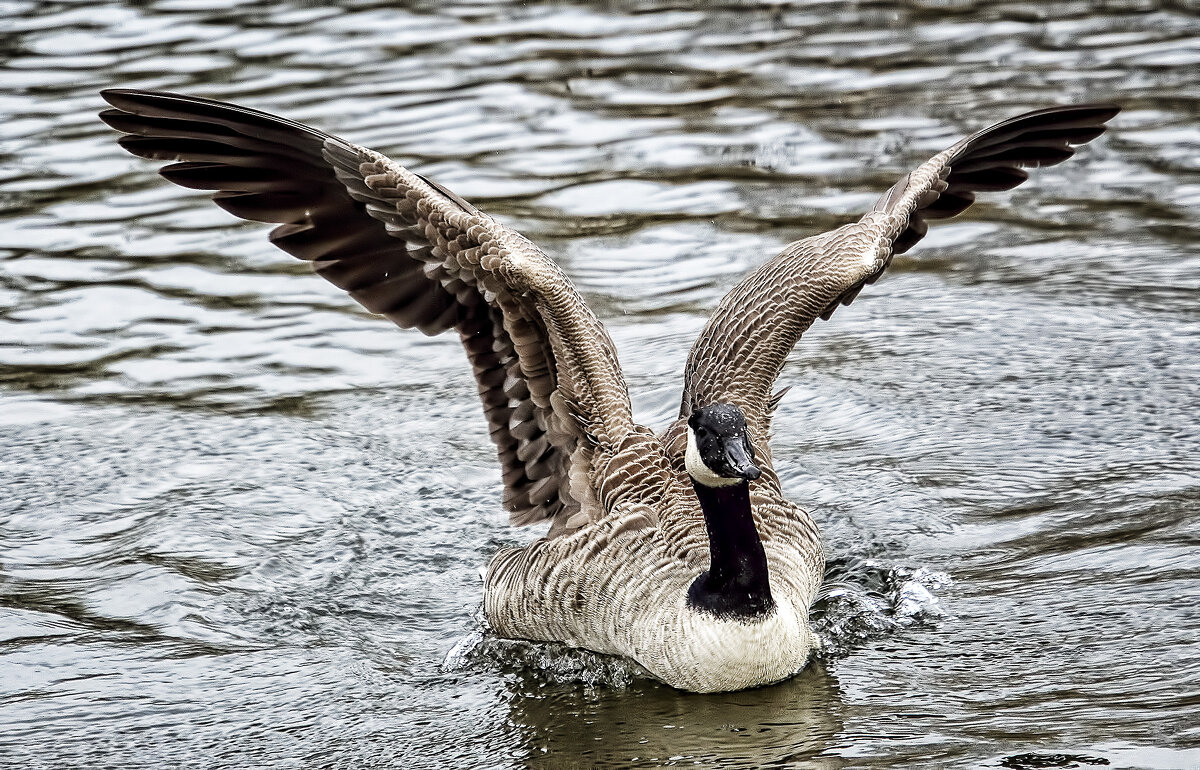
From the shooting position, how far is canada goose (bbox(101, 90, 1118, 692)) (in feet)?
22.4

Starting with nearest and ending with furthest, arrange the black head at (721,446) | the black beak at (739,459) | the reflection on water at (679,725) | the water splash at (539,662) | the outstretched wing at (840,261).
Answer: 1. the reflection on water at (679,725)
2. the black beak at (739,459)
3. the black head at (721,446)
4. the water splash at (539,662)
5. the outstretched wing at (840,261)

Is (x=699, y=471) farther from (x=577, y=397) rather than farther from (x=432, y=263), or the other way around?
(x=432, y=263)

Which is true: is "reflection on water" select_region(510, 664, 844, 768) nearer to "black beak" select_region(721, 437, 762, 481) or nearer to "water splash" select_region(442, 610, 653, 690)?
"water splash" select_region(442, 610, 653, 690)

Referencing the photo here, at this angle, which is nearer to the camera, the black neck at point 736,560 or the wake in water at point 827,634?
the black neck at point 736,560

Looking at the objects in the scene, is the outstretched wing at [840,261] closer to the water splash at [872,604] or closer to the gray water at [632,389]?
the water splash at [872,604]

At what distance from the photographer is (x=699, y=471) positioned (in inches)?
270

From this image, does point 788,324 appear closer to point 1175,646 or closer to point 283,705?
point 1175,646

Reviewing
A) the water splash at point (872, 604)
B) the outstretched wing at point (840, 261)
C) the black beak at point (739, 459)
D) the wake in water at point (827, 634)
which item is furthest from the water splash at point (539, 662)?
the outstretched wing at point (840, 261)

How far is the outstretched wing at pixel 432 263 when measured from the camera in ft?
23.5

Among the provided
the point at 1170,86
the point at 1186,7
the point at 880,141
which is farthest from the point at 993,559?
the point at 1186,7

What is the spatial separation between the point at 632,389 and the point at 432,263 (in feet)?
10.1

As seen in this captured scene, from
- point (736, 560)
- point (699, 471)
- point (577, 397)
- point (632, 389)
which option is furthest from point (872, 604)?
point (632, 389)

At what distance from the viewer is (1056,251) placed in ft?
40.0

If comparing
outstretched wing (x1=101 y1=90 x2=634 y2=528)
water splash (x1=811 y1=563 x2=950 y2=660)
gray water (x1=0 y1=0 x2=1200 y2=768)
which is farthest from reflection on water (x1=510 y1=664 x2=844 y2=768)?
outstretched wing (x1=101 y1=90 x2=634 y2=528)
